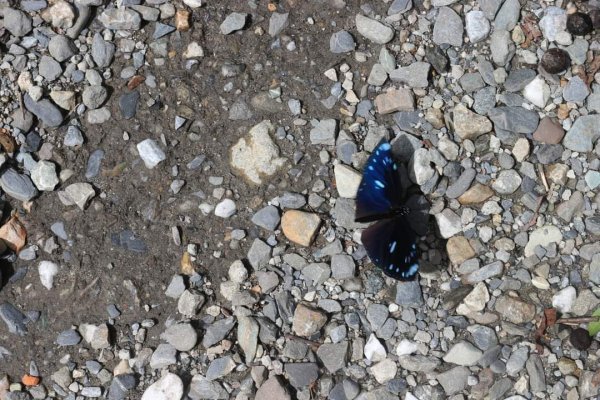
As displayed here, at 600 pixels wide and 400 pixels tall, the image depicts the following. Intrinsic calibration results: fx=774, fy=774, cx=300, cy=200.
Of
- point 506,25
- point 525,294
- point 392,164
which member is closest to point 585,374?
point 525,294

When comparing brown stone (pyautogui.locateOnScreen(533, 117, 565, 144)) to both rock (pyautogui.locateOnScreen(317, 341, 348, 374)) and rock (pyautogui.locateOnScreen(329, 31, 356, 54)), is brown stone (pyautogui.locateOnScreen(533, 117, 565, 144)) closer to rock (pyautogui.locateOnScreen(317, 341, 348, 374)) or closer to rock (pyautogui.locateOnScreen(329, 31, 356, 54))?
rock (pyautogui.locateOnScreen(329, 31, 356, 54))

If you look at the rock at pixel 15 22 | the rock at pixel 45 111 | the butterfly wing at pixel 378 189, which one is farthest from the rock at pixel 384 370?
the rock at pixel 15 22

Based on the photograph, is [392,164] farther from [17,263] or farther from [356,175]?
[17,263]

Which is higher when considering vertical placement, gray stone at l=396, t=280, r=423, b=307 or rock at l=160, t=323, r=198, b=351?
gray stone at l=396, t=280, r=423, b=307

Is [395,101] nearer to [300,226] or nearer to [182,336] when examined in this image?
[300,226]

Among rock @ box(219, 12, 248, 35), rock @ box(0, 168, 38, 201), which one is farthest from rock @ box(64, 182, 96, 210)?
rock @ box(219, 12, 248, 35)

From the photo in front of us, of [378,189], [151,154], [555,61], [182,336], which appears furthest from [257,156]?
[555,61]

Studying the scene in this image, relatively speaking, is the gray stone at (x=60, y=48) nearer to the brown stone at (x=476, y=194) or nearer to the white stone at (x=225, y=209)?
the white stone at (x=225, y=209)
